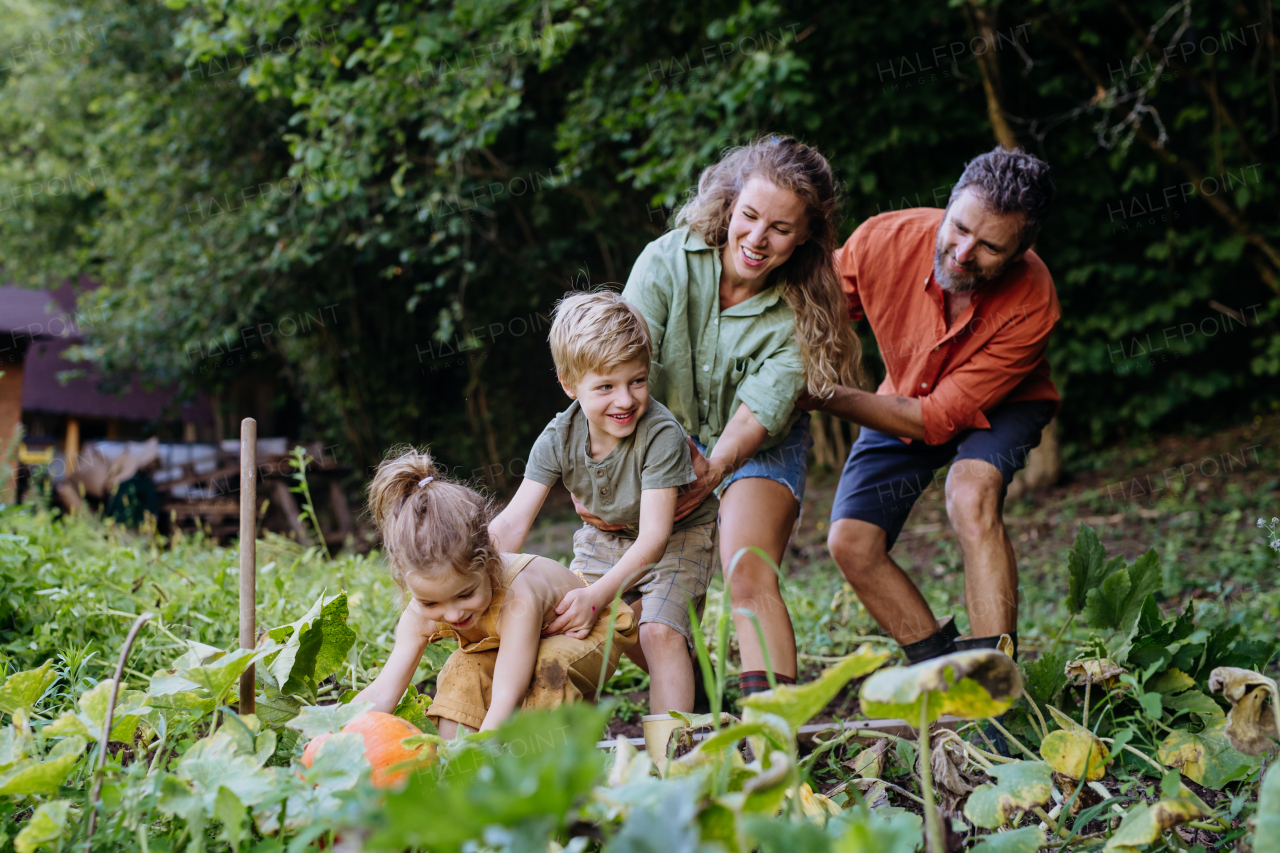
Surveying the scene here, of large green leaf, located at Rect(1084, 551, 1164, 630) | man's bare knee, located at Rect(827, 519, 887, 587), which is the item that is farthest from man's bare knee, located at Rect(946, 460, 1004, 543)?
large green leaf, located at Rect(1084, 551, 1164, 630)

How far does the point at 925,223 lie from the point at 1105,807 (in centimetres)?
184

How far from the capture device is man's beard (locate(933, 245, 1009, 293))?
106 inches

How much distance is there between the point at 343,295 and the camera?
10.4m

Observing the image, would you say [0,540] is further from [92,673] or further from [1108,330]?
[1108,330]

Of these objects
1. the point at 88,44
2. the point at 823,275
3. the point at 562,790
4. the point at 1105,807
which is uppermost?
the point at 88,44

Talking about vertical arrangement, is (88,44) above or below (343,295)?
above

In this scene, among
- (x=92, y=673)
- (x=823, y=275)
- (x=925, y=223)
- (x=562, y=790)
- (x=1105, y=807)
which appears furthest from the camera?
(x=925, y=223)

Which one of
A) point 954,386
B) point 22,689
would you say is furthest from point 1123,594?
point 22,689

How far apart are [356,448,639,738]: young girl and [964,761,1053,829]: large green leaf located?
31.9 inches

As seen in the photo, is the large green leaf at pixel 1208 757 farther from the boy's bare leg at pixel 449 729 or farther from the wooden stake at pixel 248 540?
the wooden stake at pixel 248 540

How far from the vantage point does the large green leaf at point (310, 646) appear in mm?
1685

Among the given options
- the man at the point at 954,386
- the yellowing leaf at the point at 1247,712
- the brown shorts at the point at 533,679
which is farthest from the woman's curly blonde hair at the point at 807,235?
the yellowing leaf at the point at 1247,712

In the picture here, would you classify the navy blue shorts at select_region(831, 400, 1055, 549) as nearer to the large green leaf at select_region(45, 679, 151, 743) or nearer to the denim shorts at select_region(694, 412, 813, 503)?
the denim shorts at select_region(694, 412, 813, 503)

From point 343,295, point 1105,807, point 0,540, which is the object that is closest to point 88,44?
point 343,295
